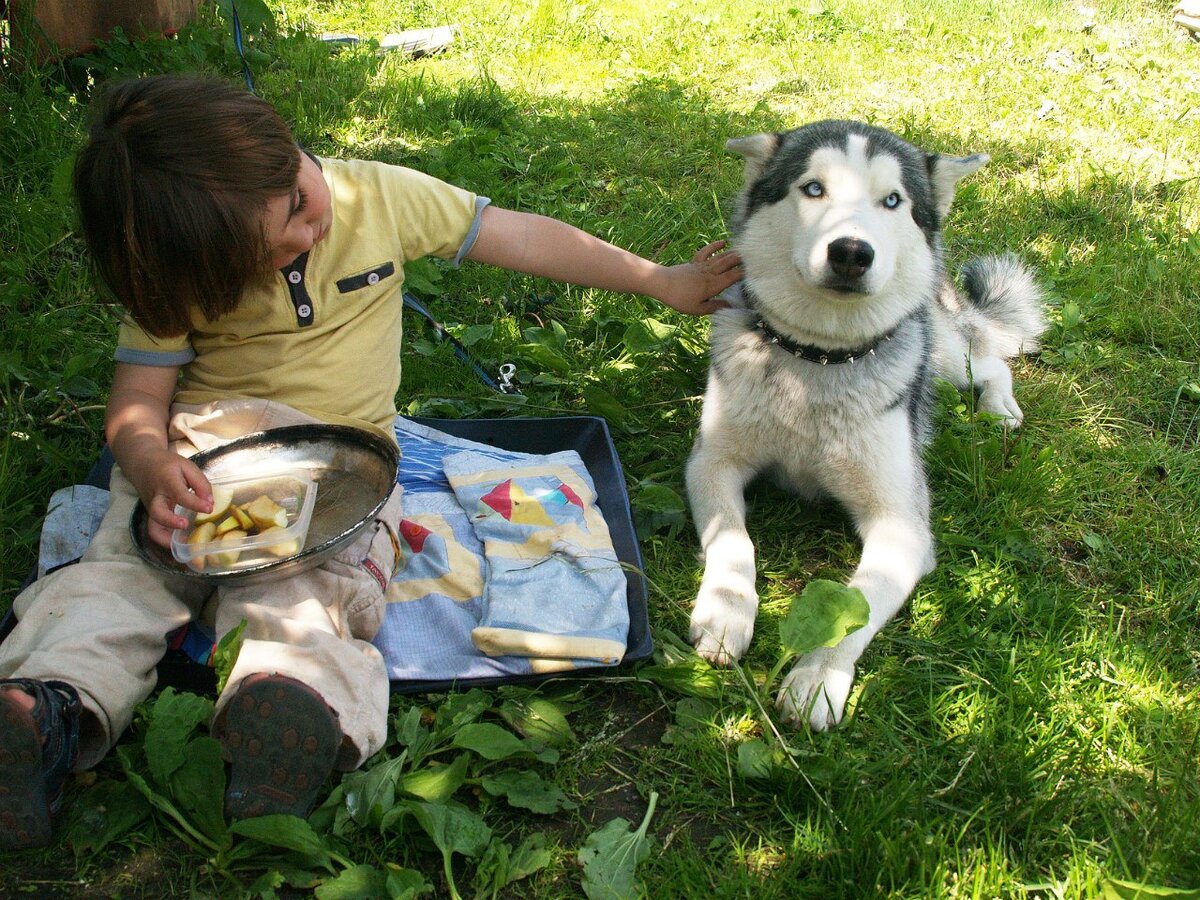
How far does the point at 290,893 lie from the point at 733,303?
1.86 meters

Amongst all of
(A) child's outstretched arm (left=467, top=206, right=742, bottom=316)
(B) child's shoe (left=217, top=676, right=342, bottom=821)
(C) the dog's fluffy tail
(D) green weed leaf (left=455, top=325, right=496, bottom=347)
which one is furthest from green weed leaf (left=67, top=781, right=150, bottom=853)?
(C) the dog's fluffy tail

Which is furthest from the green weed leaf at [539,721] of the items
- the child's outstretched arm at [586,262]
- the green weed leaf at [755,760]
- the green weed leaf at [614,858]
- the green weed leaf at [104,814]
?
the child's outstretched arm at [586,262]

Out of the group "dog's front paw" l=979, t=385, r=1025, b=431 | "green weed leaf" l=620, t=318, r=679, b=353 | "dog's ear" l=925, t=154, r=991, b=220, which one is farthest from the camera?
"green weed leaf" l=620, t=318, r=679, b=353

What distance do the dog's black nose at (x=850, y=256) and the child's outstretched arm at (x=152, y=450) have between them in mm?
1508

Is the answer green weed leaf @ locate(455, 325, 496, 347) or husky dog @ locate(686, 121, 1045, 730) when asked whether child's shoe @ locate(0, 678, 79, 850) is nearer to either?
husky dog @ locate(686, 121, 1045, 730)

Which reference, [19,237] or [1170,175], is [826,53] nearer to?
[1170,175]

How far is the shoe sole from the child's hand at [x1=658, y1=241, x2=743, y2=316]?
179 centimetres

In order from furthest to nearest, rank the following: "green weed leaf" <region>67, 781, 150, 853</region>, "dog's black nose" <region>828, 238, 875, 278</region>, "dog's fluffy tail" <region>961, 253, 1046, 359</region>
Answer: "dog's fluffy tail" <region>961, 253, 1046, 359</region> → "dog's black nose" <region>828, 238, 875, 278</region> → "green weed leaf" <region>67, 781, 150, 853</region>

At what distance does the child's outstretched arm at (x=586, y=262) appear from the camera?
8.39 ft

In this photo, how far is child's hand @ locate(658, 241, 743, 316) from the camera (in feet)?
8.71

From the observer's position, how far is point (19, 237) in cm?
337

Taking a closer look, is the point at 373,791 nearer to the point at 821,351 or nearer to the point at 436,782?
the point at 436,782

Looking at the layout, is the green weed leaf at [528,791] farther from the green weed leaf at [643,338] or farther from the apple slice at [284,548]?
the green weed leaf at [643,338]

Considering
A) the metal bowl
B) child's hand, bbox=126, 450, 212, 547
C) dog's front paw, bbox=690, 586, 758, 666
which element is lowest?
dog's front paw, bbox=690, 586, 758, 666
